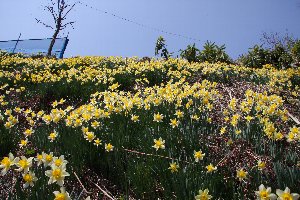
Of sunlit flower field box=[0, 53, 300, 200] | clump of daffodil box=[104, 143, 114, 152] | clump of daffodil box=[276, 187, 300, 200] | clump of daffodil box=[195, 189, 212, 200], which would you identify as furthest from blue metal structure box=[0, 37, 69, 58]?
clump of daffodil box=[276, 187, 300, 200]

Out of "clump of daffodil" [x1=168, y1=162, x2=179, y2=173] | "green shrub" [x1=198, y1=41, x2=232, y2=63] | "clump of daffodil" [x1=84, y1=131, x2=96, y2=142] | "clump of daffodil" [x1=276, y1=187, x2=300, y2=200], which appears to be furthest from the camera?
"green shrub" [x1=198, y1=41, x2=232, y2=63]

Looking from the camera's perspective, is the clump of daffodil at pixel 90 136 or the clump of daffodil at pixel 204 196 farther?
the clump of daffodil at pixel 90 136

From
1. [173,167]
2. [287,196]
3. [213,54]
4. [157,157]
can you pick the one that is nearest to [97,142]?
[157,157]

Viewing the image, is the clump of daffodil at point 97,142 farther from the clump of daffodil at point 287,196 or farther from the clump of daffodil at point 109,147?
the clump of daffodil at point 287,196

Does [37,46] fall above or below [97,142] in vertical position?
above

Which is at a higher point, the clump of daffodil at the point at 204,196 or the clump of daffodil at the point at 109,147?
the clump of daffodil at the point at 109,147

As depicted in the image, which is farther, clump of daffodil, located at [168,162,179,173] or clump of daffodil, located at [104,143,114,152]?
clump of daffodil, located at [104,143,114,152]

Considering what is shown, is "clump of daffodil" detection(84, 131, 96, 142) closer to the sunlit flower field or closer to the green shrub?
the sunlit flower field

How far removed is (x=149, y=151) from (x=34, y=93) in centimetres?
452

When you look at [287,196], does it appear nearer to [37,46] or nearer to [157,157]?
[157,157]

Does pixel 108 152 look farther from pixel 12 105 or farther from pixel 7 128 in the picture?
pixel 12 105

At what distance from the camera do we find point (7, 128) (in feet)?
11.8

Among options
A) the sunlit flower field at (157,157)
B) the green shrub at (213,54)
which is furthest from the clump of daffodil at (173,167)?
the green shrub at (213,54)

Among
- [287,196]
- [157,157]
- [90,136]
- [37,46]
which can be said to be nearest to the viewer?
[287,196]
